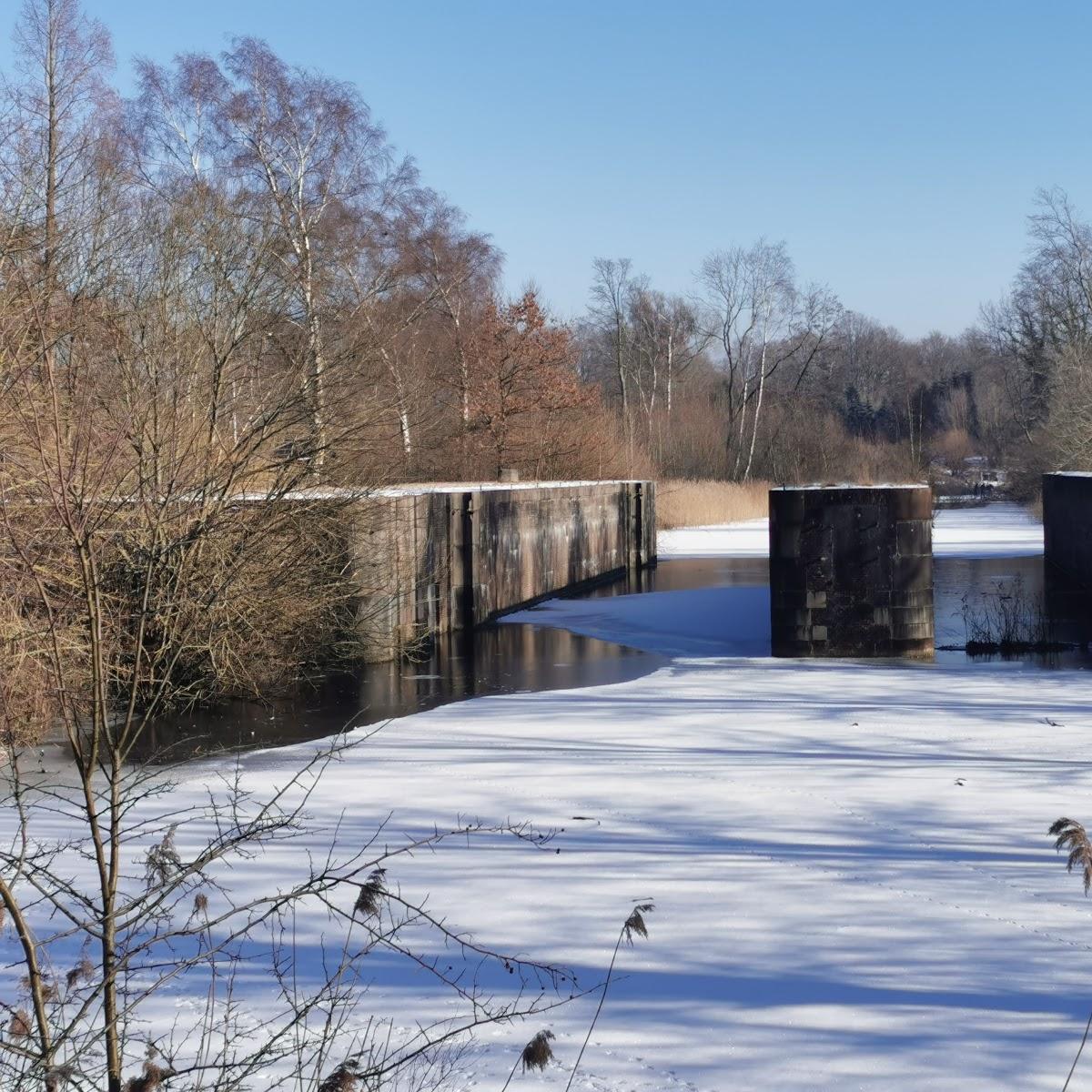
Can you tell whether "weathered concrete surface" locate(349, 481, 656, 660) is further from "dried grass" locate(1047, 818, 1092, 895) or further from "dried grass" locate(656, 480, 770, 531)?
"dried grass" locate(656, 480, 770, 531)

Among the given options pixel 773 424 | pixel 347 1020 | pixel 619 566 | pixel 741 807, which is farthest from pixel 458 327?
pixel 347 1020

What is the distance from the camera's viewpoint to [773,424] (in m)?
64.1

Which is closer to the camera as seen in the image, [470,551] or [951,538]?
[470,551]

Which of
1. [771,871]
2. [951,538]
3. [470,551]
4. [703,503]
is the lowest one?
[771,871]

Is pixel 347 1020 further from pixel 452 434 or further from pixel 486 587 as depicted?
pixel 452 434

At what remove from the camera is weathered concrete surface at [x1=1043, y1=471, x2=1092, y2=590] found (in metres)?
20.7

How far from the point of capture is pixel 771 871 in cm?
596

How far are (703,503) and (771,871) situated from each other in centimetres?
3635

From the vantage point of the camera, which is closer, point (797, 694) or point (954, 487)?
point (797, 694)

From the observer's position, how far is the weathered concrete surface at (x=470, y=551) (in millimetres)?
13961

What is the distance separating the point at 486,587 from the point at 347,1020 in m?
13.6

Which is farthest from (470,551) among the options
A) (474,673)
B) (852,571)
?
(852,571)

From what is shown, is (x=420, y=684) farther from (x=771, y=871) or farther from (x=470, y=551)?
(x=771, y=871)

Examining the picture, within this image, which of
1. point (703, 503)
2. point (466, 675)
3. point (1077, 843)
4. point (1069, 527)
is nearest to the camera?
point (1077, 843)
